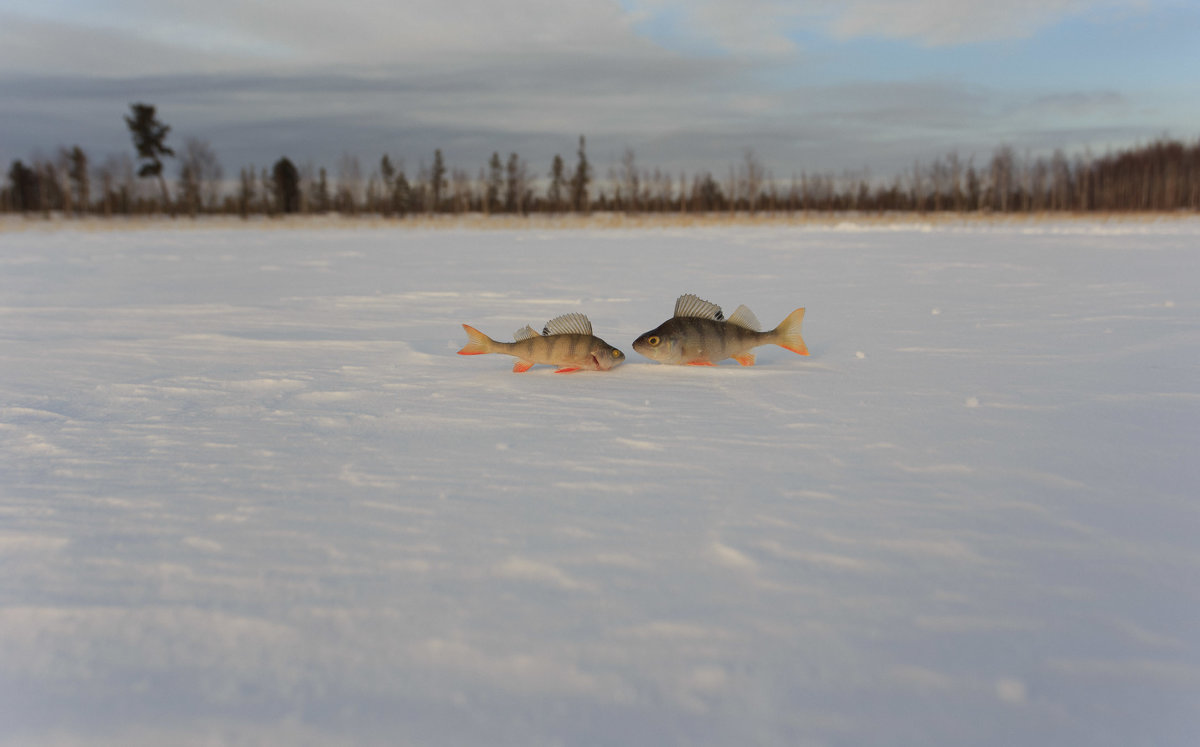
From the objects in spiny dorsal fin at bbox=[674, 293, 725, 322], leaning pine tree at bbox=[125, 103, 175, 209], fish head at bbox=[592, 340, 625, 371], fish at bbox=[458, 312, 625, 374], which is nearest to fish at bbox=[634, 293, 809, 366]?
spiny dorsal fin at bbox=[674, 293, 725, 322]

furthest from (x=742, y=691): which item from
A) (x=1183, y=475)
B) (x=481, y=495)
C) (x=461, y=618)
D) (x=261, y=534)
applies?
Answer: (x=1183, y=475)

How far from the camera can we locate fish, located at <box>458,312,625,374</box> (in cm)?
447

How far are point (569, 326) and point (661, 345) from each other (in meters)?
0.57

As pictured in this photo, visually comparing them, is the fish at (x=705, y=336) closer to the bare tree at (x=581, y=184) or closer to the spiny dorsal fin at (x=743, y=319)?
the spiny dorsal fin at (x=743, y=319)

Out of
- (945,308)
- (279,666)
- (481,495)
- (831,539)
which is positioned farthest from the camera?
(945,308)

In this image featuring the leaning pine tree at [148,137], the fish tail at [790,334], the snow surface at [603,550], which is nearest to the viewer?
the snow surface at [603,550]

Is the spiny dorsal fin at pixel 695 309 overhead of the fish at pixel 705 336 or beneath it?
overhead

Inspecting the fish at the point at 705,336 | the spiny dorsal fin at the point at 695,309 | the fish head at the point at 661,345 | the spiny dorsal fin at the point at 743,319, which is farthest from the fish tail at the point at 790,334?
the fish head at the point at 661,345

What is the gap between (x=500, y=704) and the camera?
1.57 meters

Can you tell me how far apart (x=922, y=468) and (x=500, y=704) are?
200 centimetres

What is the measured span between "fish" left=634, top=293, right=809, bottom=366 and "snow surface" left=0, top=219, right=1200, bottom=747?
0.58 ft

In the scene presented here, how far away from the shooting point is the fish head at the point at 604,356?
14.7ft

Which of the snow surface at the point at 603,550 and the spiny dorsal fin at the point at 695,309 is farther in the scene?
the spiny dorsal fin at the point at 695,309

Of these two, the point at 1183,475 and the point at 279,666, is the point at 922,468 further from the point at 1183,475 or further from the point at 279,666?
the point at 279,666
